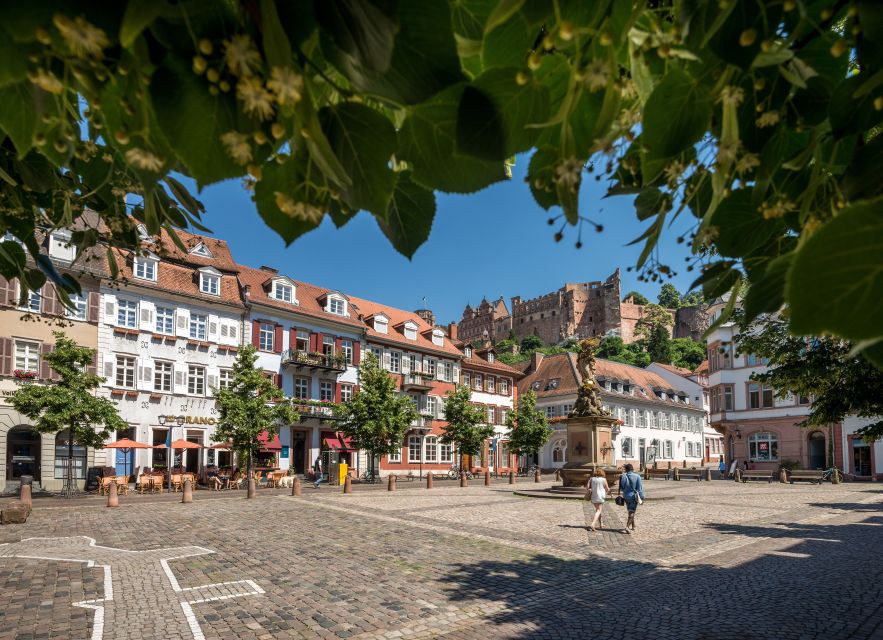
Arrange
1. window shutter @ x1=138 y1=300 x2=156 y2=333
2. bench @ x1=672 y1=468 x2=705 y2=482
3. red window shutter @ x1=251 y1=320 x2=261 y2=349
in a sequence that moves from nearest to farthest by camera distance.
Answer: window shutter @ x1=138 y1=300 x2=156 y2=333
red window shutter @ x1=251 y1=320 x2=261 y2=349
bench @ x1=672 y1=468 x2=705 y2=482

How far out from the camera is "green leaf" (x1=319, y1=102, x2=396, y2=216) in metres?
1.16

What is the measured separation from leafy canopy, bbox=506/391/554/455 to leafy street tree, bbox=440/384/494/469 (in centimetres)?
323

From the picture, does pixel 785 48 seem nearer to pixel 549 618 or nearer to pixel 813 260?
pixel 813 260

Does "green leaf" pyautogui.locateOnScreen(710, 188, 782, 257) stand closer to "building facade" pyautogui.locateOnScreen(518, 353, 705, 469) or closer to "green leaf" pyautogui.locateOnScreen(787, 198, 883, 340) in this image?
"green leaf" pyautogui.locateOnScreen(787, 198, 883, 340)

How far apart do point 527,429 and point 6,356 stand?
106 feet

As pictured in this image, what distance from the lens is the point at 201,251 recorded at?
38.3m

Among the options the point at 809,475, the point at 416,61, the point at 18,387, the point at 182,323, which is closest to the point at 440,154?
the point at 416,61

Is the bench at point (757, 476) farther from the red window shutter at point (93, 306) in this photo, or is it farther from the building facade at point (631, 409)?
the red window shutter at point (93, 306)

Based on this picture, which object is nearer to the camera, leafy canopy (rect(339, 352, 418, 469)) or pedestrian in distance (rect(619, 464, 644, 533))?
pedestrian in distance (rect(619, 464, 644, 533))

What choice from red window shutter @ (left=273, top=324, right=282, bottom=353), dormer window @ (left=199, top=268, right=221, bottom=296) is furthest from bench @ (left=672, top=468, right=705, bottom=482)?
dormer window @ (left=199, top=268, right=221, bottom=296)

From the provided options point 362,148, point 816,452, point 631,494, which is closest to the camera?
point 362,148

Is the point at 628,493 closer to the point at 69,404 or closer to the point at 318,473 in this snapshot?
the point at 69,404

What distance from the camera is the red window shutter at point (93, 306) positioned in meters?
32.0

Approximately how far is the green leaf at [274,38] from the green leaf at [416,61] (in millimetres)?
99
